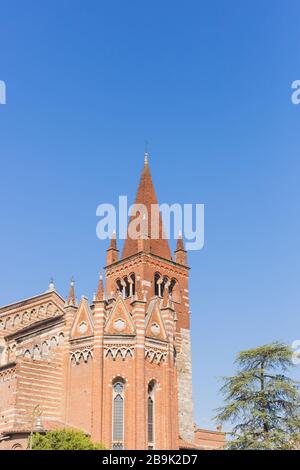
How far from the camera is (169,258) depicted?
5578 cm

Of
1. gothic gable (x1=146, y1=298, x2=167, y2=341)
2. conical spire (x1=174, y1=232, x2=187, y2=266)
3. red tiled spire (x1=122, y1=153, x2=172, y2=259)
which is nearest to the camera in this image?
gothic gable (x1=146, y1=298, x2=167, y2=341)

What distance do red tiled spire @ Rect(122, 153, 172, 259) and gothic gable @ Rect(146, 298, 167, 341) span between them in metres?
15.0

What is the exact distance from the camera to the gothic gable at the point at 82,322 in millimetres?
37781

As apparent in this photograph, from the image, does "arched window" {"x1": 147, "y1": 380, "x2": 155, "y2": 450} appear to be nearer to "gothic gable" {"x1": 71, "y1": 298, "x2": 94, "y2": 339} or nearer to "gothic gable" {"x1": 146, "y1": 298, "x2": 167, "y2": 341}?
"gothic gable" {"x1": 146, "y1": 298, "x2": 167, "y2": 341}

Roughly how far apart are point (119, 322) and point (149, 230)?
18623mm

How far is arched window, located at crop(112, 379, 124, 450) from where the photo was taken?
115 ft

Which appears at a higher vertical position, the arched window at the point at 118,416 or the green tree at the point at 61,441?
the arched window at the point at 118,416

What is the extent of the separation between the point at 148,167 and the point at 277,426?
34.4 m

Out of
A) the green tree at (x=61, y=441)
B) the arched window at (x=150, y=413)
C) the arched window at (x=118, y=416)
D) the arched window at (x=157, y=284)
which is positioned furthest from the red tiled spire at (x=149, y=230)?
the green tree at (x=61, y=441)

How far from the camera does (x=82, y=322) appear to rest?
3834 cm

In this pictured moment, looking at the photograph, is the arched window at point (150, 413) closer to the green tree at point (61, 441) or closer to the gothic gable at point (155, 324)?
the gothic gable at point (155, 324)

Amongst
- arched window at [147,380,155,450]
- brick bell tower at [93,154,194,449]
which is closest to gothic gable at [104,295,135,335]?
brick bell tower at [93,154,194,449]

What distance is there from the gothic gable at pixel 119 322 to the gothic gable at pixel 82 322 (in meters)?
1.24
